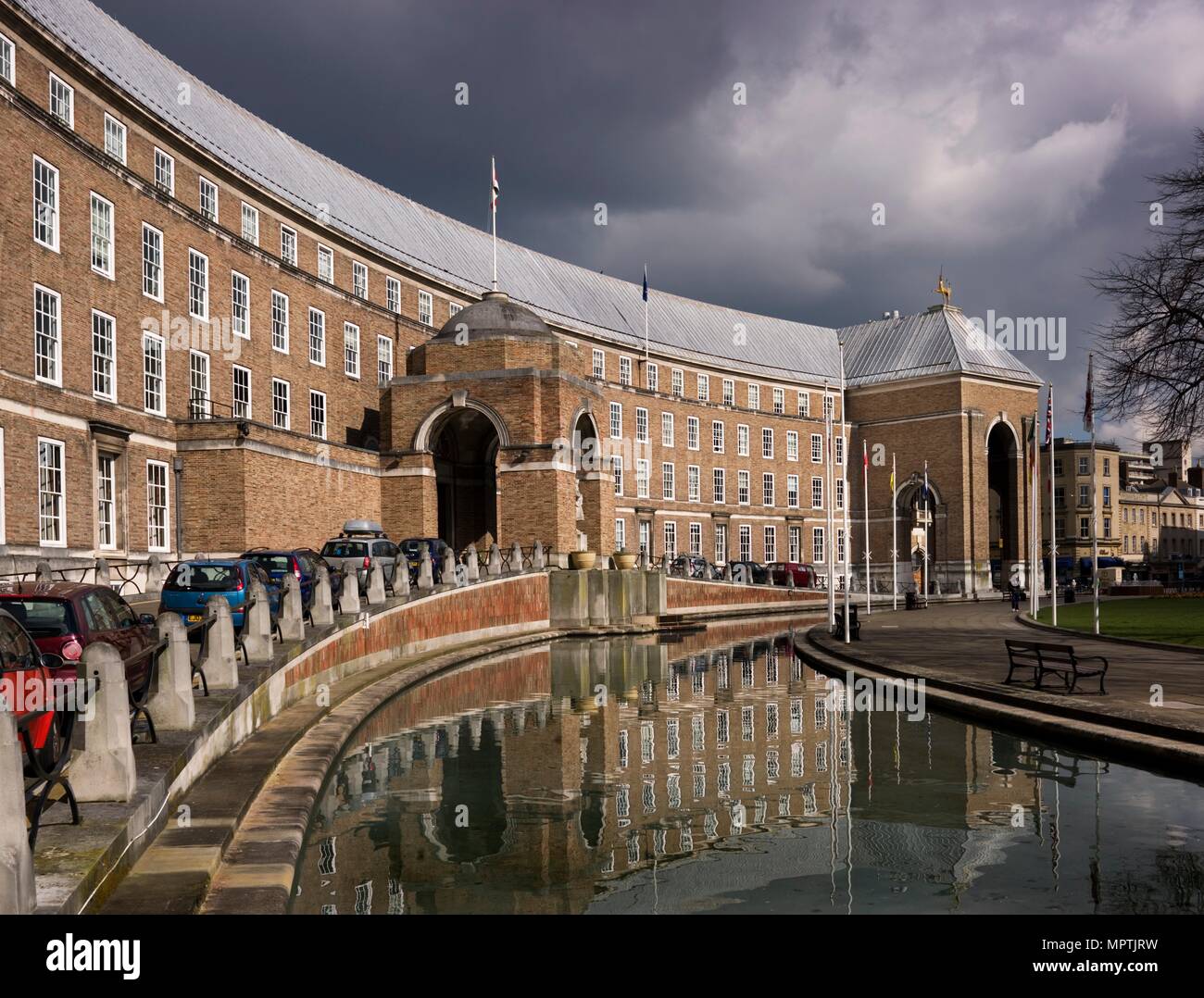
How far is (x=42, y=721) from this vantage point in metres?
8.57

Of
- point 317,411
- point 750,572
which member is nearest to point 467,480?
point 317,411

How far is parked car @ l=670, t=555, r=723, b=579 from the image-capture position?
5044cm

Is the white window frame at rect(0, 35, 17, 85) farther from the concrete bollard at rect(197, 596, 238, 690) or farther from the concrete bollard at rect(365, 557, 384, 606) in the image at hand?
the concrete bollard at rect(197, 596, 238, 690)

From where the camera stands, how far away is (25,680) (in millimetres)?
8289

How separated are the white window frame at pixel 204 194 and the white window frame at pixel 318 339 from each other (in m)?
6.72

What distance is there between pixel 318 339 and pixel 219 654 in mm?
35368

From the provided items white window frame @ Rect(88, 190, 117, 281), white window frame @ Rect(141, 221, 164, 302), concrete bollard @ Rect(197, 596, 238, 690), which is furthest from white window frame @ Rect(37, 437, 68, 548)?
concrete bollard @ Rect(197, 596, 238, 690)

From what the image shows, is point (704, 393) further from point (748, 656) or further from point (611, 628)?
point (748, 656)

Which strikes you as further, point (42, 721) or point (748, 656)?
point (748, 656)

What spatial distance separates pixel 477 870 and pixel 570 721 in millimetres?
8994

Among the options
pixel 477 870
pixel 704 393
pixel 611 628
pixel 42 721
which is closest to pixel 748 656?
pixel 611 628

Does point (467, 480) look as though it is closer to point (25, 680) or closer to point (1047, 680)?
point (1047, 680)

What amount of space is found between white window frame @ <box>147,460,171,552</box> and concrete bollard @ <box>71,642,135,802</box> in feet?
83.9

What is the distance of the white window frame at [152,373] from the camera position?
3319cm
